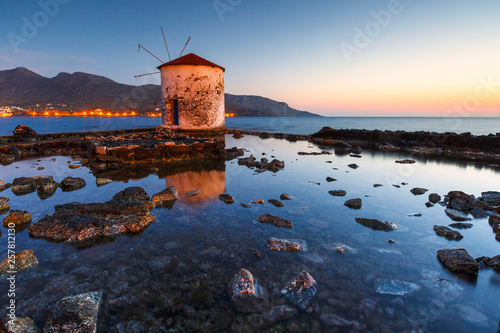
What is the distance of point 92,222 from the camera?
4289mm

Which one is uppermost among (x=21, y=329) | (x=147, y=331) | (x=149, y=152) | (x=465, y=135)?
(x=465, y=135)

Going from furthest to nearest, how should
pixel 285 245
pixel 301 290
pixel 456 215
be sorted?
pixel 456 215 < pixel 285 245 < pixel 301 290

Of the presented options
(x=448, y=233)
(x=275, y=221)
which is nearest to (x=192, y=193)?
(x=275, y=221)

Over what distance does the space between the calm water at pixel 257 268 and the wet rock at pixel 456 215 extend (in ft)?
0.42

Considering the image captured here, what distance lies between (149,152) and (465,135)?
19.9m

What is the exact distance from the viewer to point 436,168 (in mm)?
10516

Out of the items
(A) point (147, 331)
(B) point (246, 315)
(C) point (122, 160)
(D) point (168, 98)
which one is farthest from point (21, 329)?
(D) point (168, 98)

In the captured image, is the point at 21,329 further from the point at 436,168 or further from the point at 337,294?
the point at 436,168

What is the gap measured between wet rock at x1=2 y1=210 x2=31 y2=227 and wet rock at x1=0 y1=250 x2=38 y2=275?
5.29ft

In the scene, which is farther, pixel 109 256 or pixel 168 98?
pixel 168 98

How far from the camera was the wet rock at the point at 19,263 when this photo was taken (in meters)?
3.15

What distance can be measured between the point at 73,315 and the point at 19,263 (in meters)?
1.63

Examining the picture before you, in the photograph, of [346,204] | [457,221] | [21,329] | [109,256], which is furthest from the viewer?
[346,204]

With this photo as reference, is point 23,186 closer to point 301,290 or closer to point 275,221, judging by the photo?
point 275,221
